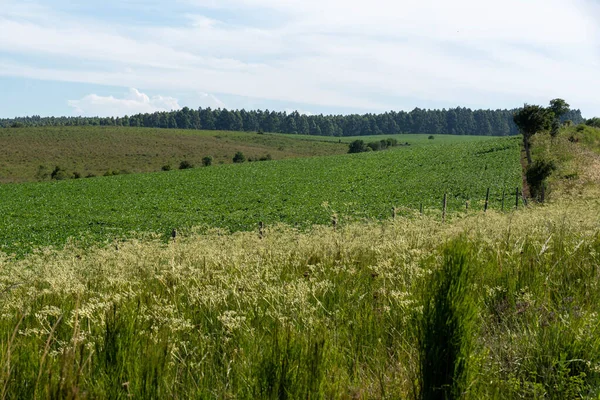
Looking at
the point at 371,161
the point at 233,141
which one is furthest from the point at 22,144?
the point at 371,161

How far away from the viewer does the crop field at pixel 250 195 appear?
32438 millimetres

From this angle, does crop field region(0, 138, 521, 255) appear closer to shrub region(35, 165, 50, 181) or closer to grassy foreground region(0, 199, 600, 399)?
grassy foreground region(0, 199, 600, 399)

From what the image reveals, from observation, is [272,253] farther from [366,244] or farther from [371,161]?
[371,161]

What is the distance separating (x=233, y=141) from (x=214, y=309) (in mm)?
129382

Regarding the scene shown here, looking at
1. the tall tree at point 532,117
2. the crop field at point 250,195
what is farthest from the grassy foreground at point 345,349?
the tall tree at point 532,117

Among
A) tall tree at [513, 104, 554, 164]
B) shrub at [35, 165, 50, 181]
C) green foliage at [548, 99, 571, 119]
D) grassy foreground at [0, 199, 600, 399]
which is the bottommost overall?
shrub at [35, 165, 50, 181]

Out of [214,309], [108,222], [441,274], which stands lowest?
[108,222]

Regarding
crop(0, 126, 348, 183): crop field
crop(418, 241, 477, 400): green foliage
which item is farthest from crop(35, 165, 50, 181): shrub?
crop(418, 241, 477, 400): green foliage

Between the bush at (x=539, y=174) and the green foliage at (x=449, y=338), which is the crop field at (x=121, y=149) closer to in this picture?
the bush at (x=539, y=174)

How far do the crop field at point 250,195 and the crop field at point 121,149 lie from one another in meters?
35.1

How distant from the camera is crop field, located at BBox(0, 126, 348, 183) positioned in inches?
3622

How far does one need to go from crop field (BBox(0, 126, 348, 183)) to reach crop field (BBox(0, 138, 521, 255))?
35.1 metres

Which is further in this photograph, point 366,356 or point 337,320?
point 337,320

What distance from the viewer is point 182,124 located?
196250 millimetres
